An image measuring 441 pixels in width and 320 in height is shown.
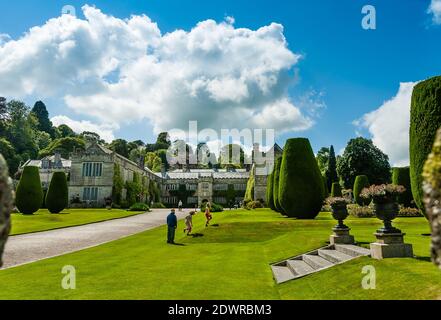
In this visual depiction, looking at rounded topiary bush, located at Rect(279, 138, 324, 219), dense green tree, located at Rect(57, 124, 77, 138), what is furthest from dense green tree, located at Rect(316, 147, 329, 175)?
dense green tree, located at Rect(57, 124, 77, 138)

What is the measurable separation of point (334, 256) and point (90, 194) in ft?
168

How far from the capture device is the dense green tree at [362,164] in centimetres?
5716

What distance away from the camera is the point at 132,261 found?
12.5 metres

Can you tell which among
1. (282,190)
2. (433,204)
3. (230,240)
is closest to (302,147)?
(282,190)

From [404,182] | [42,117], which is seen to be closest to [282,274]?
[404,182]

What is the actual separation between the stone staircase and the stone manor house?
46919 mm

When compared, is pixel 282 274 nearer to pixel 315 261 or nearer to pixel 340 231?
pixel 315 261

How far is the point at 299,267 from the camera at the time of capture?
1109 cm

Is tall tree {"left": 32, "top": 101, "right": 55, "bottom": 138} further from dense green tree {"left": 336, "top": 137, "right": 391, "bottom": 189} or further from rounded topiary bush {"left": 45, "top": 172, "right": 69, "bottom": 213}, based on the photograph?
dense green tree {"left": 336, "top": 137, "right": 391, "bottom": 189}

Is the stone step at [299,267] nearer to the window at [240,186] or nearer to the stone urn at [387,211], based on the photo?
the stone urn at [387,211]

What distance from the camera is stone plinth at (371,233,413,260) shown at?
959cm

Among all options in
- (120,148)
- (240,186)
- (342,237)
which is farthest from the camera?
(120,148)

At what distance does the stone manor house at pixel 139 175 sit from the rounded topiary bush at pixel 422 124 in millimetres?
48676
